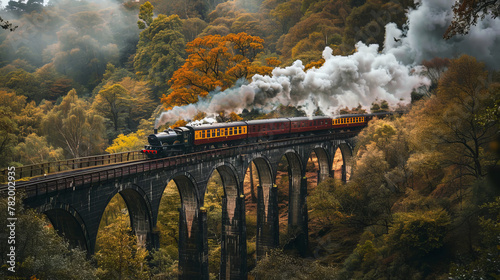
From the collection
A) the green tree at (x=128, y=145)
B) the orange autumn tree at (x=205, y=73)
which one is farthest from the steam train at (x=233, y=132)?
the green tree at (x=128, y=145)

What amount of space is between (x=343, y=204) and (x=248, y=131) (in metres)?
10.8

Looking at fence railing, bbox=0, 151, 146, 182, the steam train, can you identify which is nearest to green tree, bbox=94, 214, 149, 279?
fence railing, bbox=0, 151, 146, 182

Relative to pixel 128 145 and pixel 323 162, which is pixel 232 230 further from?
pixel 128 145

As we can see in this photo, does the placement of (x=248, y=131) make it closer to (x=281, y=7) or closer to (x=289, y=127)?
(x=289, y=127)

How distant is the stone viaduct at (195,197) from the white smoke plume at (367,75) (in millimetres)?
4512

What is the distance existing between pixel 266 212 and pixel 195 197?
11.0 metres

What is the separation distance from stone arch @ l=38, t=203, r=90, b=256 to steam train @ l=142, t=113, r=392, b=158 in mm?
9129

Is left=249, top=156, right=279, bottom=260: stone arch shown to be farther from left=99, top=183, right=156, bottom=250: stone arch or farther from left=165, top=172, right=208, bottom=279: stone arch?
left=99, top=183, right=156, bottom=250: stone arch

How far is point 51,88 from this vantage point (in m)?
72.4

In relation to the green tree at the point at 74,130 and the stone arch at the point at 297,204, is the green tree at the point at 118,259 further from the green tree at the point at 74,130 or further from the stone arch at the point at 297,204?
the green tree at the point at 74,130

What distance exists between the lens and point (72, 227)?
2177 centimetres

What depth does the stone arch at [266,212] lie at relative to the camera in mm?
38938

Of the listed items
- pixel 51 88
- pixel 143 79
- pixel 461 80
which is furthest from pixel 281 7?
pixel 461 80

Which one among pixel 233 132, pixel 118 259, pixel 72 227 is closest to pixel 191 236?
pixel 118 259
